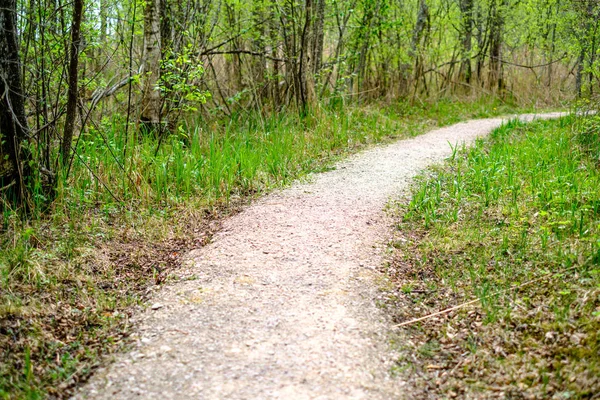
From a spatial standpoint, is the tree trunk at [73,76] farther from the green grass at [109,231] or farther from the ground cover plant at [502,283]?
the ground cover plant at [502,283]

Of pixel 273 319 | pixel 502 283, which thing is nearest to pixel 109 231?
pixel 273 319

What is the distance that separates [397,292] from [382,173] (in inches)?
123

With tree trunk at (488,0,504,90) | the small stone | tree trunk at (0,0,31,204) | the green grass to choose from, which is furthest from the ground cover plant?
tree trunk at (488,0,504,90)

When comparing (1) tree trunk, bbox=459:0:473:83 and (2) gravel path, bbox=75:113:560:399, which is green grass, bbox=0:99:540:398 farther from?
(1) tree trunk, bbox=459:0:473:83

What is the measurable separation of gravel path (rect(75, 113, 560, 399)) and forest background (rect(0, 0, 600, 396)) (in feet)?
1.11

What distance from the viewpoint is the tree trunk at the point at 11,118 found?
13.5ft

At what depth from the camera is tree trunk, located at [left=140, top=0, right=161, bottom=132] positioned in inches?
265

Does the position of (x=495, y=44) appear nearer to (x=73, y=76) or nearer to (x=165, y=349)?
(x=73, y=76)

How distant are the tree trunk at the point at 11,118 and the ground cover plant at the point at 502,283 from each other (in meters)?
3.23

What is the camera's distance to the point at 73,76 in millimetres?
4422

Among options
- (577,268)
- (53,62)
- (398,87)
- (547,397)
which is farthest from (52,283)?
(398,87)

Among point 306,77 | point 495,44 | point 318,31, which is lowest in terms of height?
point 306,77

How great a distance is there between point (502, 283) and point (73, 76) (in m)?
3.85

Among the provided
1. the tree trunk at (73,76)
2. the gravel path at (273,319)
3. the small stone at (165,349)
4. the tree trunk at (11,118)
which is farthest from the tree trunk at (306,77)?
the small stone at (165,349)
